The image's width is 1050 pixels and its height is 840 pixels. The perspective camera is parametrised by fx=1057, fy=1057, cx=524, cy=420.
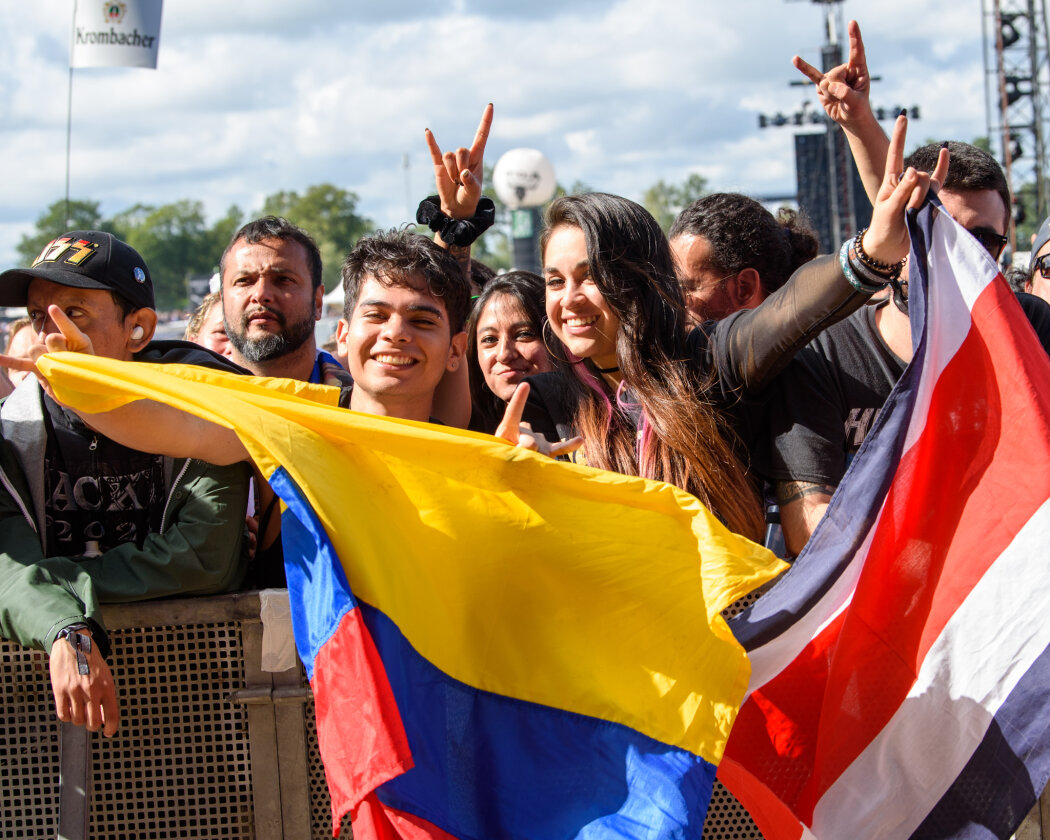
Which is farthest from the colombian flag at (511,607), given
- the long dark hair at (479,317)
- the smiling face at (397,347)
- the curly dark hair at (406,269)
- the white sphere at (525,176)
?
the white sphere at (525,176)

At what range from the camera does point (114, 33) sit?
11.6 m

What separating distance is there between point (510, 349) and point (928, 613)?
2078 mm

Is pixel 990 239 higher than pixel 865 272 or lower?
higher

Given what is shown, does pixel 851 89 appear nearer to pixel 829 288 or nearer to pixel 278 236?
pixel 829 288

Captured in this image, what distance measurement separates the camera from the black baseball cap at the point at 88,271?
294 centimetres

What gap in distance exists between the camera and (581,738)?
7.91ft

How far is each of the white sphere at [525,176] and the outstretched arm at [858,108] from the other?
1702cm

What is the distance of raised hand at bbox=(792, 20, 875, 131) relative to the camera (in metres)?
2.75

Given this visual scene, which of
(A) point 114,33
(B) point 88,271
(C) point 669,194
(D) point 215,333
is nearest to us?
(B) point 88,271

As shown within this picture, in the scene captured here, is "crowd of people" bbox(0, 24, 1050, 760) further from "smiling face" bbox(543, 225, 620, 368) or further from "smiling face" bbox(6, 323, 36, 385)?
"smiling face" bbox(6, 323, 36, 385)

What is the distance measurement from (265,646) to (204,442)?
523 millimetres

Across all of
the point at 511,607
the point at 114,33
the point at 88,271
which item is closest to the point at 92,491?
the point at 88,271

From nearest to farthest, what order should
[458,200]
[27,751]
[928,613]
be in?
[928,613] → [27,751] → [458,200]

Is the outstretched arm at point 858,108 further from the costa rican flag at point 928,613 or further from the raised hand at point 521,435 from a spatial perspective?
the raised hand at point 521,435
